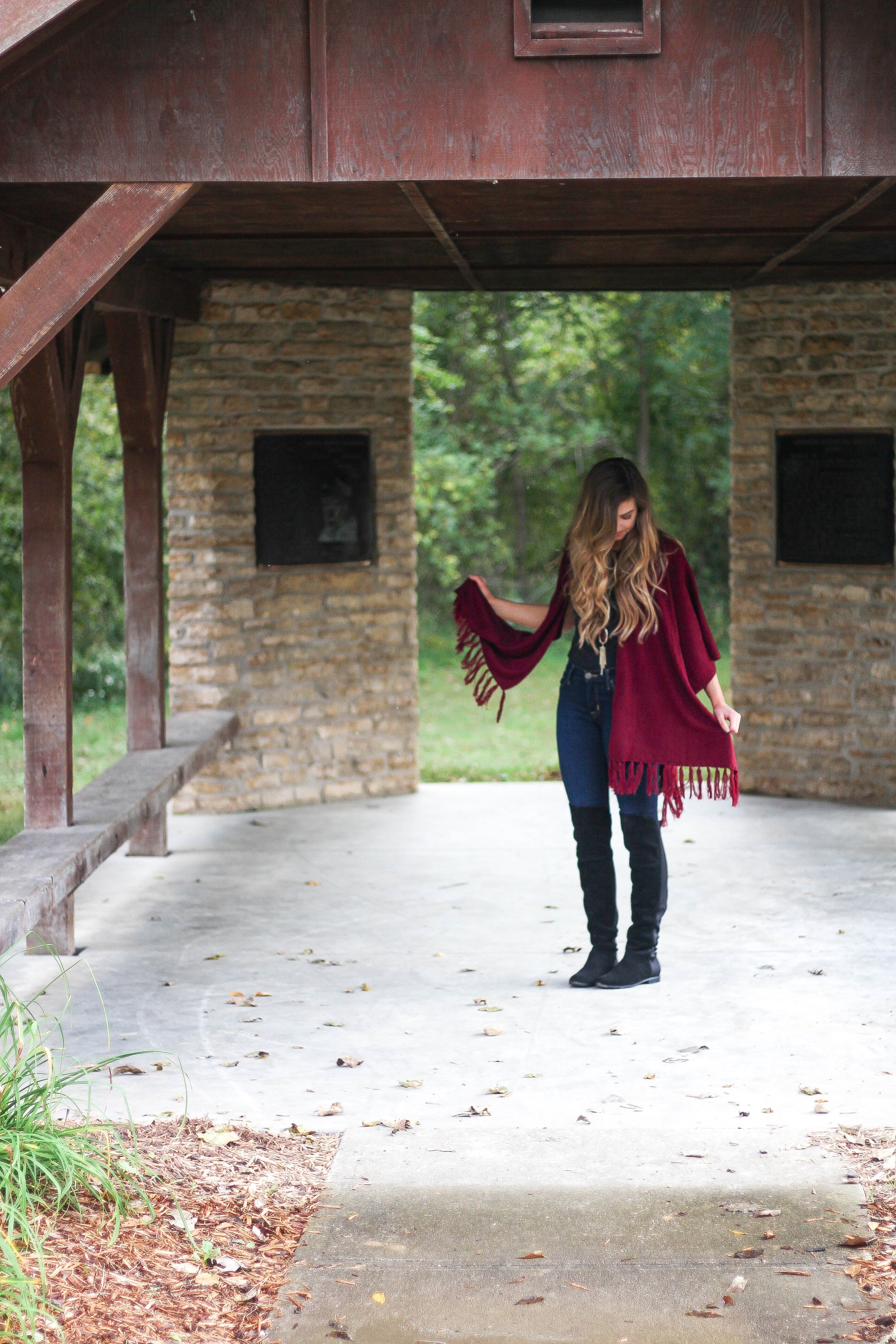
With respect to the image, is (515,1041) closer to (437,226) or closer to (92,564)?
(437,226)

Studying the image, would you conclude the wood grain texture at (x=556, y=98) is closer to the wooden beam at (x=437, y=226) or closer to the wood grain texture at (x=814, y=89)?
the wood grain texture at (x=814, y=89)

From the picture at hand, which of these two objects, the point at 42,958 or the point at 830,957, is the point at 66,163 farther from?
the point at 830,957

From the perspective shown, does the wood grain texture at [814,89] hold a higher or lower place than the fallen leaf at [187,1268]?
higher

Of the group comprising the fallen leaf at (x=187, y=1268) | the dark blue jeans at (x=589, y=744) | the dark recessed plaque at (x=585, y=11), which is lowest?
the fallen leaf at (x=187, y=1268)

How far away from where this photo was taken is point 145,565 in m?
7.26

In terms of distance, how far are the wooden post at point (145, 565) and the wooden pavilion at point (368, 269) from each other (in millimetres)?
19

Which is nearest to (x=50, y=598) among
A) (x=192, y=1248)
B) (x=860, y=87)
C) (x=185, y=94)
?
(x=185, y=94)

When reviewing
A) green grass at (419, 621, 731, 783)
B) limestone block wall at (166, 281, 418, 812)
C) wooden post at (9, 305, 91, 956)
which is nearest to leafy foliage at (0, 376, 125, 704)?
green grass at (419, 621, 731, 783)

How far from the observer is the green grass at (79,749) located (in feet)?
30.8

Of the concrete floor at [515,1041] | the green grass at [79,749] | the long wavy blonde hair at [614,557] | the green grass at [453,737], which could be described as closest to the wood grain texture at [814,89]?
the long wavy blonde hair at [614,557]

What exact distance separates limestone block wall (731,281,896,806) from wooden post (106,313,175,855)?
3.32 m

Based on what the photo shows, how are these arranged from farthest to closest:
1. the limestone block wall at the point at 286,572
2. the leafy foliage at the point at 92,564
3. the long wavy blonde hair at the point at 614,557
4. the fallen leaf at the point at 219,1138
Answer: the leafy foliage at the point at 92,564 → the limestone block wall at the point at 286,572 → the long wavy blonde hair at the point at 614,557 → the fallen leaf at the point at 219,1138

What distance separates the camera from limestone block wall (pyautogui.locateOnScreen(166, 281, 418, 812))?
26.5ft

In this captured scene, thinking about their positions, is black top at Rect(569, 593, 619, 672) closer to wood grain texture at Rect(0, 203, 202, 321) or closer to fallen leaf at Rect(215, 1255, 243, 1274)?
wood grain texture at Rect(0, 203, 202, 321)
